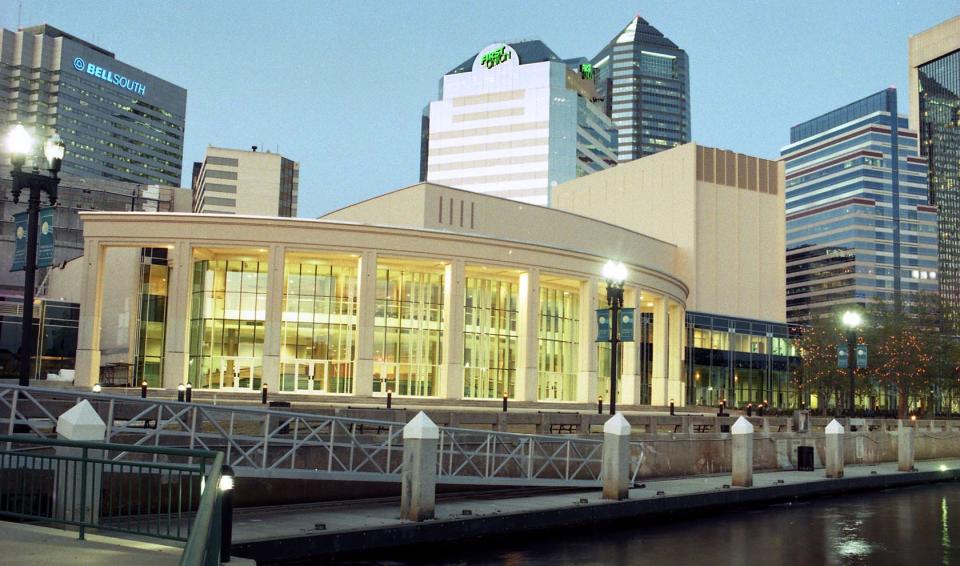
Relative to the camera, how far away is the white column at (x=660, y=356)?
73375 mm

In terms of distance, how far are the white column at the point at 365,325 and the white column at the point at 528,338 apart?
10655 mm

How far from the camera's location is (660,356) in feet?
244

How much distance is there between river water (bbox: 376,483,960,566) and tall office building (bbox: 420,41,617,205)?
142803mm

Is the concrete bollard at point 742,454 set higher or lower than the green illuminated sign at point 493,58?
lower

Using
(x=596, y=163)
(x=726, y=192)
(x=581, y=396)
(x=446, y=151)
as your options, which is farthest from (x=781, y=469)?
(x=596, y=163)

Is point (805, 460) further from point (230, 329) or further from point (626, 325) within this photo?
point (230, 329)

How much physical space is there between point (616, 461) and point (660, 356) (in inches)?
2079

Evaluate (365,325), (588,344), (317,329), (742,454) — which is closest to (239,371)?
(317,329)

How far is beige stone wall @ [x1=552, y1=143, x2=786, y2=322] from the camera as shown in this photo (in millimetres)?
100438

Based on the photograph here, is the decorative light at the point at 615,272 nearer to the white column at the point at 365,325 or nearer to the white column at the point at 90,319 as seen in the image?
the white column at the point at 365,325

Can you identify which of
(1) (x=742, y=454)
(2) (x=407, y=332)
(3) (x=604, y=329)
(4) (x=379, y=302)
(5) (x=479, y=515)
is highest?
(4) (x=379, y=302)

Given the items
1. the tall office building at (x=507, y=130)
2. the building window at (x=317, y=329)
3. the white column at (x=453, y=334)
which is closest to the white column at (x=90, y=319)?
the building window at (x=317, y=329)

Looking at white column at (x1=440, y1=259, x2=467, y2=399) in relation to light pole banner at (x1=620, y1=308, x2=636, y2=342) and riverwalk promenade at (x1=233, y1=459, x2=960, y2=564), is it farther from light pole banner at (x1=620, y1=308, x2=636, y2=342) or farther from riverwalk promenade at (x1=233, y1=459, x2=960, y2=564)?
riverwalk promenade at (x1=233, y1=459, x2=960, y2=564)


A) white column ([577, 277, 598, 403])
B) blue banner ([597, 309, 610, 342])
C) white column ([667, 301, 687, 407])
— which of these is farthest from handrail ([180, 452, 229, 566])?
white column ([667, 301, 687, 407])
